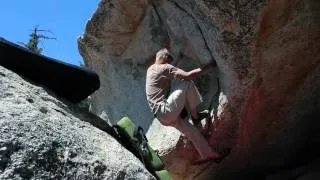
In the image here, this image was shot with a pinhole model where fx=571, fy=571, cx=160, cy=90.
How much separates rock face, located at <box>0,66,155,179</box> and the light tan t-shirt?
13.8ft

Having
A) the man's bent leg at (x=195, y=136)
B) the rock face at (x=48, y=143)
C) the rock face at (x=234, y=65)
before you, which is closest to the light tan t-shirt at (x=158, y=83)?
the man's bent leg at (x=195, y=136)

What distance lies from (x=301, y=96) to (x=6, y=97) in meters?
5.88

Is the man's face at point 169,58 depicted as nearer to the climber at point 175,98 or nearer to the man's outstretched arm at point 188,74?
the climber at point 175,98

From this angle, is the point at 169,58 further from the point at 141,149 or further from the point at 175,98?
Answer: the point at 141,149

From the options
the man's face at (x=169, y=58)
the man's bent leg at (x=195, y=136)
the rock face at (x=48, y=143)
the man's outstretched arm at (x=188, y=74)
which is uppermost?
the man's face at (x=169, y=58)

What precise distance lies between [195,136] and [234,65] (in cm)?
111

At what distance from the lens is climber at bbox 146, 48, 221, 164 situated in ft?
25.1

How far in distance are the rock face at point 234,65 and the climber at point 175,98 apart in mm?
253

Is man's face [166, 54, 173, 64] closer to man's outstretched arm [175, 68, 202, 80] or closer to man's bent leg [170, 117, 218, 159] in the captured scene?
man's outstretched arm [175, 68, 202, 80]

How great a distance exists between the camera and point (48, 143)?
2.89 meters

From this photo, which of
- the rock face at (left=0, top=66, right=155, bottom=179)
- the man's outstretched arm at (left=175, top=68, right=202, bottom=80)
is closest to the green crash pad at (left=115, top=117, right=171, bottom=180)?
the rock face at (left=0, top=66, right=155, bottom=179)

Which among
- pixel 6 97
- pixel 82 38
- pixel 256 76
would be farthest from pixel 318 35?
pixel 6 97

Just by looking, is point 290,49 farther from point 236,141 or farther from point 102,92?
point 102,92

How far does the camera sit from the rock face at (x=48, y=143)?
2.74 metres
